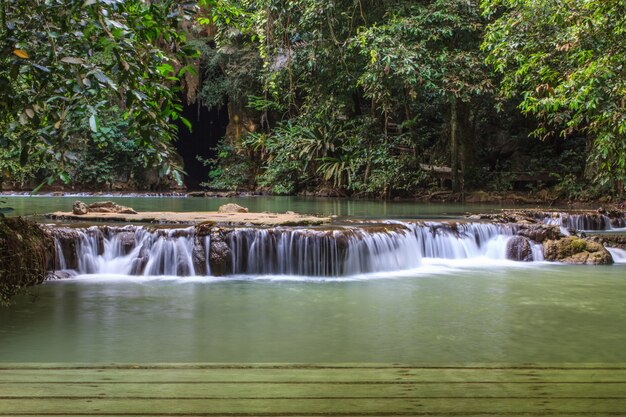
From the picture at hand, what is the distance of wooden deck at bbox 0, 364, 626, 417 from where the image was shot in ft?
8.46

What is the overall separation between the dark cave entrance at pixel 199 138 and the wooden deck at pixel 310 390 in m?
29.4

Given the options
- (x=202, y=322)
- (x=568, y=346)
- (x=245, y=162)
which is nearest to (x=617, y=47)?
(x=568, y=346)

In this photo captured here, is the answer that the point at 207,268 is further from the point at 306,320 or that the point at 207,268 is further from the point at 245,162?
the point at 245,162

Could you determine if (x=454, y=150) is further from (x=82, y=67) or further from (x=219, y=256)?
(x=82, y=67)

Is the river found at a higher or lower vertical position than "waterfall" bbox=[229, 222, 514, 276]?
lower

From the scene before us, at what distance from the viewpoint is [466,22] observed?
17172mm

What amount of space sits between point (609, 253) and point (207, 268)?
6188 millimetres

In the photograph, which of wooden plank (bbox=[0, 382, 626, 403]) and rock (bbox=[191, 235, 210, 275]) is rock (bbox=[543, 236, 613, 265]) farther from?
wooden plank (bbox=[0, 382, 626, 403])

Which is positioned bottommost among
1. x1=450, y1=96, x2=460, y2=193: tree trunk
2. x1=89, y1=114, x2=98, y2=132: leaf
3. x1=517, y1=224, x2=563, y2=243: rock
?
x1=517, y1=224, x2=563, y2=243: rock

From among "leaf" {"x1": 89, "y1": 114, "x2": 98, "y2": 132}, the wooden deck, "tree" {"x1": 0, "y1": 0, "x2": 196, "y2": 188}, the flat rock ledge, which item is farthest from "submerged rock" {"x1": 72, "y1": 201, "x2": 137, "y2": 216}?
"leaf" {"x1": 89, "y1": 114, "x2": 98, "y2": 132}

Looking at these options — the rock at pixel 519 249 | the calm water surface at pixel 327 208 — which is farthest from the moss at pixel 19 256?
the rock at pixel 519 249

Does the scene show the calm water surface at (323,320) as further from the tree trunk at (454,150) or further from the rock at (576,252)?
the tree trunk at (454,150)

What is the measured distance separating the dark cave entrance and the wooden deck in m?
29.4

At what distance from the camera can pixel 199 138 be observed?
33.6 metres
